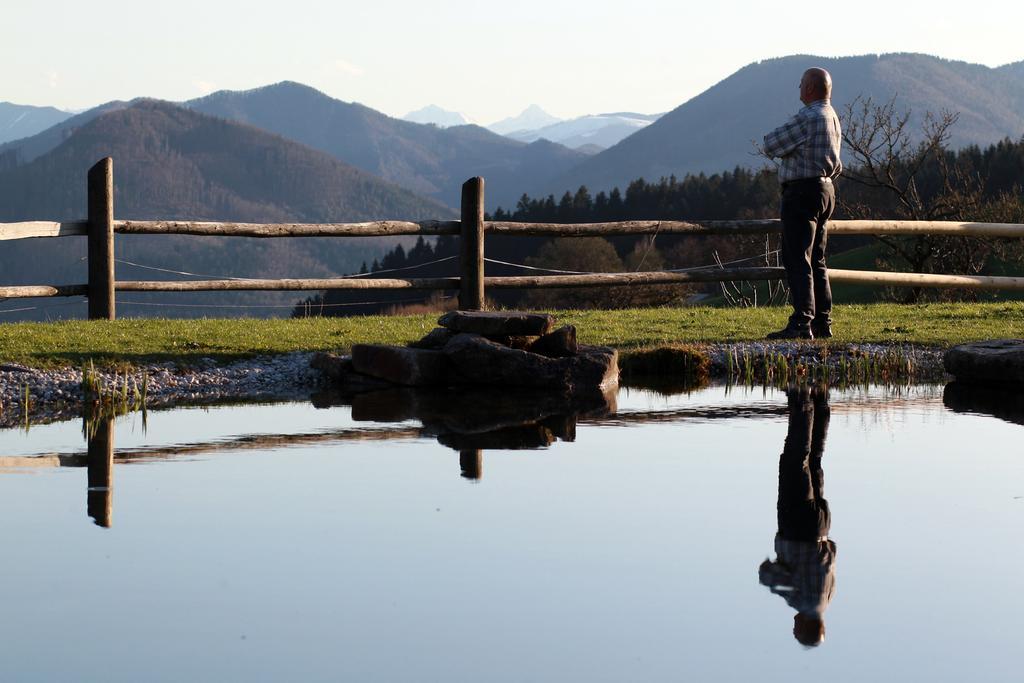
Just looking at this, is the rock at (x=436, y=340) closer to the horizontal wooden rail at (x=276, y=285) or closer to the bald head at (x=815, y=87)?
the horizontal wooden rail at (x=276, y=285)

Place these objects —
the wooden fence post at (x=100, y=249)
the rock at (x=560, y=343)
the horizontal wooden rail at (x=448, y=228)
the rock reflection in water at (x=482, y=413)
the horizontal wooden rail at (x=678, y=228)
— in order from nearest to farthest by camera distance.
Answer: the rock reflection in water at (x=482, y=413), the rock at (x=560, y=343), the wooden fence post at (x=100, y=249), the horizontal wooden rail at (x=448, y=228), the horizontal wooden rail at (x=678, y=228)

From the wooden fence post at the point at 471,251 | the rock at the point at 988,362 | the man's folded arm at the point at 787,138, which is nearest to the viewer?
the rock at the point at 988,362

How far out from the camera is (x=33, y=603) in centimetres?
411

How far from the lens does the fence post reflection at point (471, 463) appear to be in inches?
257

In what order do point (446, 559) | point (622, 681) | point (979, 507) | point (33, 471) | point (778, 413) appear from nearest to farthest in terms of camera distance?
point (622, 681) < point (446, 559) < point (979, 507) < point (33, 471) < point (778, 413)

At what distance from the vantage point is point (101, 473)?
6551mm

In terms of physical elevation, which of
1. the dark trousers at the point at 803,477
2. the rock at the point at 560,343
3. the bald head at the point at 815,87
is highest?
the bald head at the point at 815,87

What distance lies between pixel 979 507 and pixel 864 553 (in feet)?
4.01

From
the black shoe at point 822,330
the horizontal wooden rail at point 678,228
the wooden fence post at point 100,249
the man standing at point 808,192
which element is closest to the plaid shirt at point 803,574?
the man standing at point 808,192

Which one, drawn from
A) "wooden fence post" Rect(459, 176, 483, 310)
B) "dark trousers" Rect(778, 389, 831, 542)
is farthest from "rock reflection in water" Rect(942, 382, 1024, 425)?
"wooden fence post" Rect(459, 176, 483, 310)

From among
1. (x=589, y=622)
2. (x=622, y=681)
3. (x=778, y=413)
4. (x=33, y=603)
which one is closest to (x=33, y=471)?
(x=33, y=603)

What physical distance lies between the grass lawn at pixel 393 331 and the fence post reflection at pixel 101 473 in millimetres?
2626

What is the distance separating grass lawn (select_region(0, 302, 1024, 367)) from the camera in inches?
449

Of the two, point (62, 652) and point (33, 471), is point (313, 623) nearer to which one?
point (62, 652)
